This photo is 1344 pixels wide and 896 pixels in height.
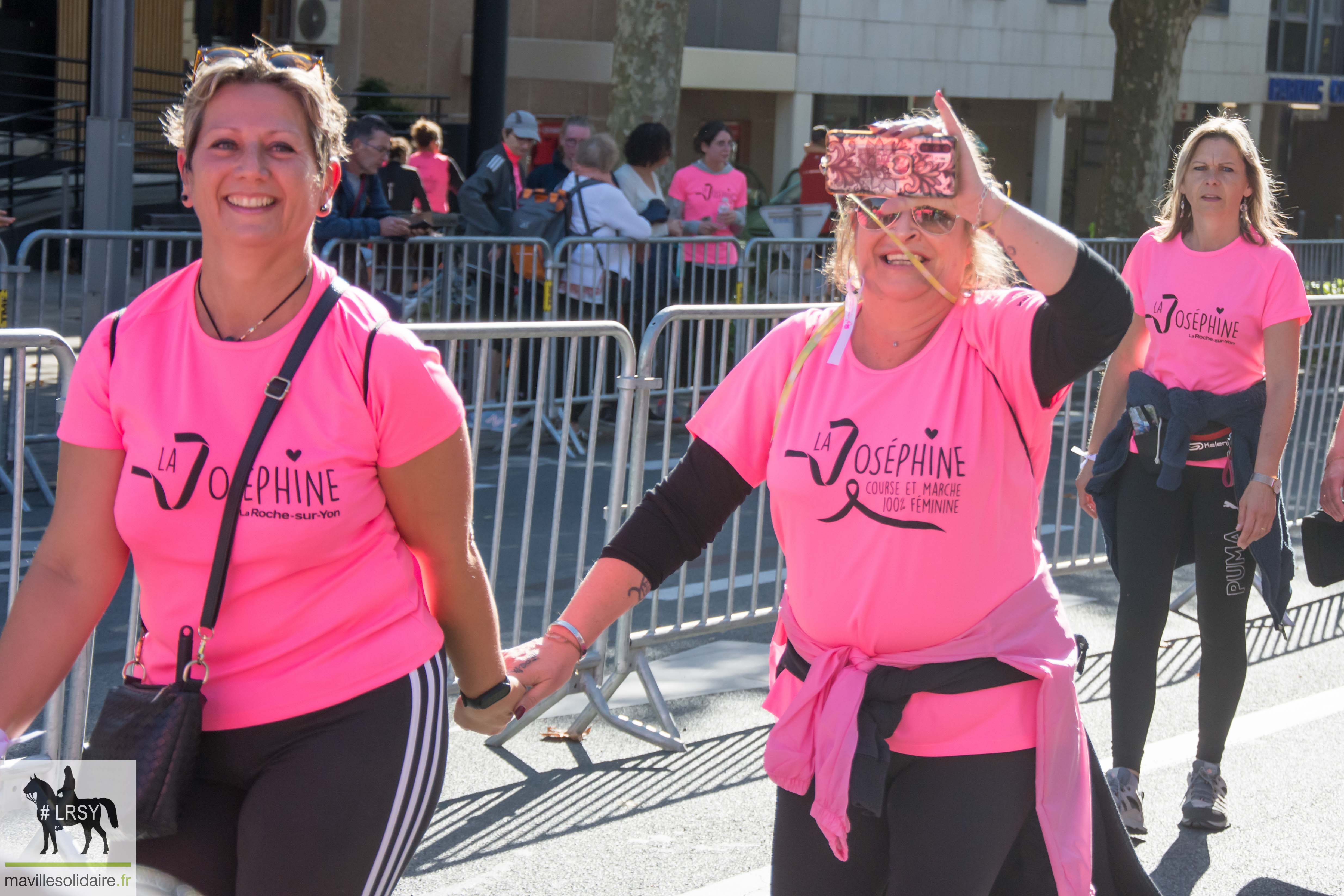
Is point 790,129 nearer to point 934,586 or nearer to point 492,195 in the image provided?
point 492,195

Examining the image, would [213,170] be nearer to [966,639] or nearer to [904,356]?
[904,356]

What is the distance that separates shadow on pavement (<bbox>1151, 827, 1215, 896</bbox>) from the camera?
4.37m

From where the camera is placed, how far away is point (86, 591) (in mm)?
2709

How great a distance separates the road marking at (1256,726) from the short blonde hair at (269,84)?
359cm

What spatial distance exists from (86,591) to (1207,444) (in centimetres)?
341

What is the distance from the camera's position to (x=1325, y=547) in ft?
17.6

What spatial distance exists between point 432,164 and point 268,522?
12316 millimetres

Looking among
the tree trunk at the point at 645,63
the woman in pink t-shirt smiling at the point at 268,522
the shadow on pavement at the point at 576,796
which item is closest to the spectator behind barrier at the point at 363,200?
the tree trunk at the point at 645,63

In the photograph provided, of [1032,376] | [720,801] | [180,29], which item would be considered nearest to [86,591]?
[1032,376]

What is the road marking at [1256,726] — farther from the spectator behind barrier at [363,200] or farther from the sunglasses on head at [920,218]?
the spectator behind barrier at [363,200]

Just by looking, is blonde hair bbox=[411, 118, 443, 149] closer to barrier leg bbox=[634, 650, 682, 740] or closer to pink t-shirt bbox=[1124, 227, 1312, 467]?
barrier leg bbox=[634, 650, 682, 740]

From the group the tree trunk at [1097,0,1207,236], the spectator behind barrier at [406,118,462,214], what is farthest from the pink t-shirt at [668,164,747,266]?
the tree trunk at [1097,0,1207,236]

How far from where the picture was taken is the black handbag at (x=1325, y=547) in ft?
17.6

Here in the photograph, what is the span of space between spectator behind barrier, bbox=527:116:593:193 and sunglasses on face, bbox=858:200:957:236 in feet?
30.3
